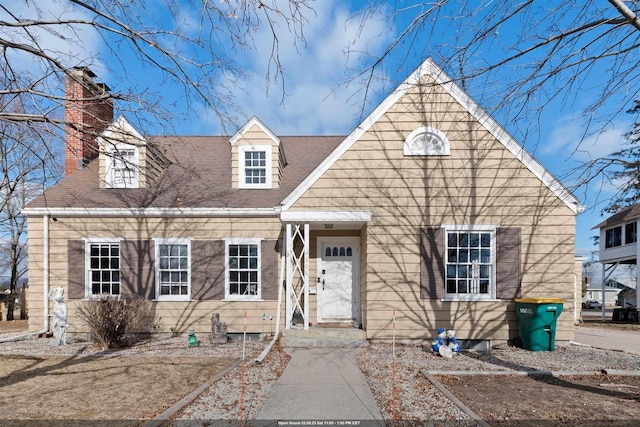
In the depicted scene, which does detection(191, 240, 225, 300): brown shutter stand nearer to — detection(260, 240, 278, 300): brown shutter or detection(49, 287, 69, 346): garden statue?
detection(260, 240, 278, 300): brown shutter

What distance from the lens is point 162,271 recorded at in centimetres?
1102

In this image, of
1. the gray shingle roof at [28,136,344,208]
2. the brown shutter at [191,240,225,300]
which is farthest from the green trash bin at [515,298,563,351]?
the brown shutter at [191,240,225,300]

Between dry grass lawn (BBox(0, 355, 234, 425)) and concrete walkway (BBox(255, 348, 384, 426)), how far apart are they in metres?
1.44

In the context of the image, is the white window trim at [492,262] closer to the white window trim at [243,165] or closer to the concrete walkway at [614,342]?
the concrete walkway at [614,342]

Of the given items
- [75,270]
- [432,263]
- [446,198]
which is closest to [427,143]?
[446,198]

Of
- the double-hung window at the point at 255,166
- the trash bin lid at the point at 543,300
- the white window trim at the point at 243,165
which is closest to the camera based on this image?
the trash bin lid at the point at 543,300

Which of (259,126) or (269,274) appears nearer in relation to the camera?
(269,274)

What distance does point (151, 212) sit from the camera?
1097 cm

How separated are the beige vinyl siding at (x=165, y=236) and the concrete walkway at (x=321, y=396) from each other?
3308 mm

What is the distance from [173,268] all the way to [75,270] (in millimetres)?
2783

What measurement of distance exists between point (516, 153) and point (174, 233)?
30.7 ft

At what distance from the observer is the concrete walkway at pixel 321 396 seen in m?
4.87

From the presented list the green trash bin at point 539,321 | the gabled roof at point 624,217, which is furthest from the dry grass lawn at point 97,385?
the gabled roof at point 624,217

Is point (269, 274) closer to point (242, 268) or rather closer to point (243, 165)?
point (242, 268)
